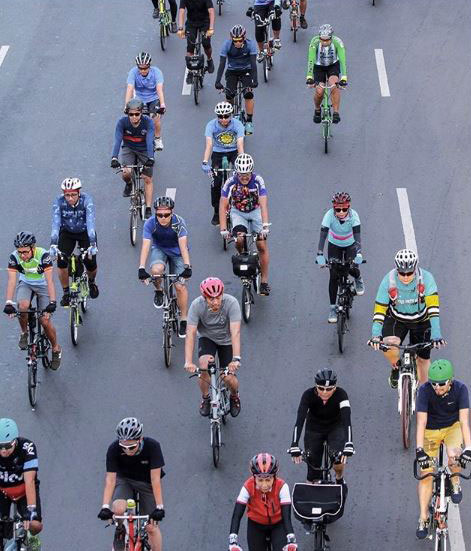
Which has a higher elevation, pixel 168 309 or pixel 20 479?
pixel 168 309

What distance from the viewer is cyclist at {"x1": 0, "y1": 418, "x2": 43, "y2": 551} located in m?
18.1

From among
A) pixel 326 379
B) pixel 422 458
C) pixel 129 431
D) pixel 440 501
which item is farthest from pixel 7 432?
pixel 440 501

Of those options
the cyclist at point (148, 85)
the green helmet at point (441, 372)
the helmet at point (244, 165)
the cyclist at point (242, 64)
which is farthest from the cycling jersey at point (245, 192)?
the green helmet at point (441, 372)

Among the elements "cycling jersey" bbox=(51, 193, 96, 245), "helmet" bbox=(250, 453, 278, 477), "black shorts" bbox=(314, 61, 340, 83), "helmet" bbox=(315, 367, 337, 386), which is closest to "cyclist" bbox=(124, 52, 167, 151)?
"black shorts" bbox=(314, 61, 340, 83)

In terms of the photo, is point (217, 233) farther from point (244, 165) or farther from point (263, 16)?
point (263, 16)

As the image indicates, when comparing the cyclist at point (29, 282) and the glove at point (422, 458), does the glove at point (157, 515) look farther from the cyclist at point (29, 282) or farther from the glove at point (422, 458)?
the cyclist at point (29, 282)

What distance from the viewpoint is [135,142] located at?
1043 inches

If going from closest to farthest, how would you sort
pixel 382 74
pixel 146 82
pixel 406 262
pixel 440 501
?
pixel 440 501 < pixel 406 262 < pixel 146 82 < pixel 382 74

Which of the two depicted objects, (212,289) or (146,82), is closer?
(212,289)

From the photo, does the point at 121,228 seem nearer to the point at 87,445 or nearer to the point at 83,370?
the point at 83,370

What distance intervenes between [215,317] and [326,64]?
9.66m

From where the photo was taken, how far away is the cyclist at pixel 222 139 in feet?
85.6

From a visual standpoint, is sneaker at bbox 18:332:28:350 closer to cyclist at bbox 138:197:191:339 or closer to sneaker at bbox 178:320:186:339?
cyclist at bbox 138:197:191:339

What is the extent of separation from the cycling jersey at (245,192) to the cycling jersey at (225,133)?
6.90 feet
